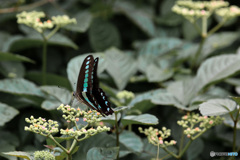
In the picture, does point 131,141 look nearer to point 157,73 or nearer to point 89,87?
point 89,87

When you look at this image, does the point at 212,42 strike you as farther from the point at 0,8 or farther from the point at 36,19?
the point at 0,8

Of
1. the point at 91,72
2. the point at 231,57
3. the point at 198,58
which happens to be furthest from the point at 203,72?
the point at 91,72

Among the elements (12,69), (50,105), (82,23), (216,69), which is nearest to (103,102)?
(50,105)

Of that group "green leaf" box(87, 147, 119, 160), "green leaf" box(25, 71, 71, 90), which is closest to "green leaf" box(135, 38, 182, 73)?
"green leaf" box(25, 71, 71, 90)

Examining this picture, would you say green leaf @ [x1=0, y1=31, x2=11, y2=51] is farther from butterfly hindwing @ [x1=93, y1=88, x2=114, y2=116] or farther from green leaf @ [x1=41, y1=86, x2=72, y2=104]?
butterfly hindwing @ [x1=93, y1=88, x2=114, y2=116]

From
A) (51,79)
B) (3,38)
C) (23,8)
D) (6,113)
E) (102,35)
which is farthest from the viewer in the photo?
(102,35)

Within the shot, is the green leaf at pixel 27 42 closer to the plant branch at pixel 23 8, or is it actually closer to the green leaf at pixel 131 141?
the plant branch at pixel 23 8
